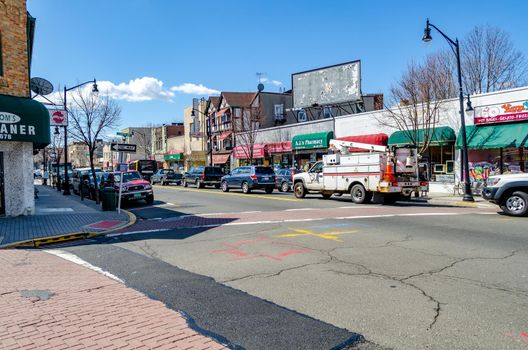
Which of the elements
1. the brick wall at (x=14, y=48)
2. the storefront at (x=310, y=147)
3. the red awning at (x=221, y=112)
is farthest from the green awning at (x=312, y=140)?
the brick wall at (x=14, y=48)

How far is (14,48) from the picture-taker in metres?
13.6

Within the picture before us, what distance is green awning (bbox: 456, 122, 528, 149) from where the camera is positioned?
20.6 meters

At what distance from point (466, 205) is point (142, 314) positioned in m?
16.6

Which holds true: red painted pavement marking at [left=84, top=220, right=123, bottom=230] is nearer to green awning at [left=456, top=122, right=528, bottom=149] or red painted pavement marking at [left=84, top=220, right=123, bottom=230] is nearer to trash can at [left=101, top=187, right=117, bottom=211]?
trash can at [left=101, top=187, right=117, bottom=211]

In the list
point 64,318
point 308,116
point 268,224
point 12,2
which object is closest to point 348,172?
point 268,224

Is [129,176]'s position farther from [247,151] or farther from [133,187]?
[247,151]

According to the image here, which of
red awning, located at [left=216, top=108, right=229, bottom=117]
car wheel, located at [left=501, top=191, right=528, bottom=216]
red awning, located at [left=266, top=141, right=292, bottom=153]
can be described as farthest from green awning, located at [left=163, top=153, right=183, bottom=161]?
car wheel, located at [left=501, top=191, right=528, bottom=216]

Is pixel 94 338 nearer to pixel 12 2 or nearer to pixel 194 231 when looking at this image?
pixel 194 231

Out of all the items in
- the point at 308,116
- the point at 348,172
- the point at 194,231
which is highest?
the point at 308,116

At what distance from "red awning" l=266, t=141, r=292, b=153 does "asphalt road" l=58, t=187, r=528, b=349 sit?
2525 centimetres

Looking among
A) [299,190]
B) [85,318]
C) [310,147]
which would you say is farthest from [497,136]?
[85,318]

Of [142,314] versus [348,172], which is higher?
[348,172]

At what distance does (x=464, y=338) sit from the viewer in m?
4.01

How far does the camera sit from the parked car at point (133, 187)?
19984mm
